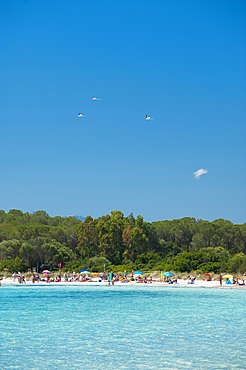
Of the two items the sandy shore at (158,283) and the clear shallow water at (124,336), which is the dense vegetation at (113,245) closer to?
the sandy shore at (158,283)

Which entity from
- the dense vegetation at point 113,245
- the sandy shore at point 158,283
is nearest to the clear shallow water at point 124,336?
the sandy shore at point 158,283

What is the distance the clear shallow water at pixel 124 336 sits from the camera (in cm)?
1405

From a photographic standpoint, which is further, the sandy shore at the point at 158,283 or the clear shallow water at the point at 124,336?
the sandy shore at the point at 158,283

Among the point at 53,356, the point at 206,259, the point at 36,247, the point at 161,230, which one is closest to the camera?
the point at 53,356

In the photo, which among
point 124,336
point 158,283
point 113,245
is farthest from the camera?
point 113,245

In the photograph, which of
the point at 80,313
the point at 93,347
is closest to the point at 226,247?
the point at 80,313

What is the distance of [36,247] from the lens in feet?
233

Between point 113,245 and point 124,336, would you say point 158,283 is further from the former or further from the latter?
point 124,336

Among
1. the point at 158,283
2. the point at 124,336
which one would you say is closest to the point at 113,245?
the point at 158,283

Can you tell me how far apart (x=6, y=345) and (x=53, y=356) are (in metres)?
2.78

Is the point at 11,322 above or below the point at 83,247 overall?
below

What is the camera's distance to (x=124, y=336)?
730 inches

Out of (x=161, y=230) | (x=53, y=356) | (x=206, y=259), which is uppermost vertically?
(x=161, y=230)

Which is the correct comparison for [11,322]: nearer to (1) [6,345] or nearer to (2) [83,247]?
(1) [6,345]
